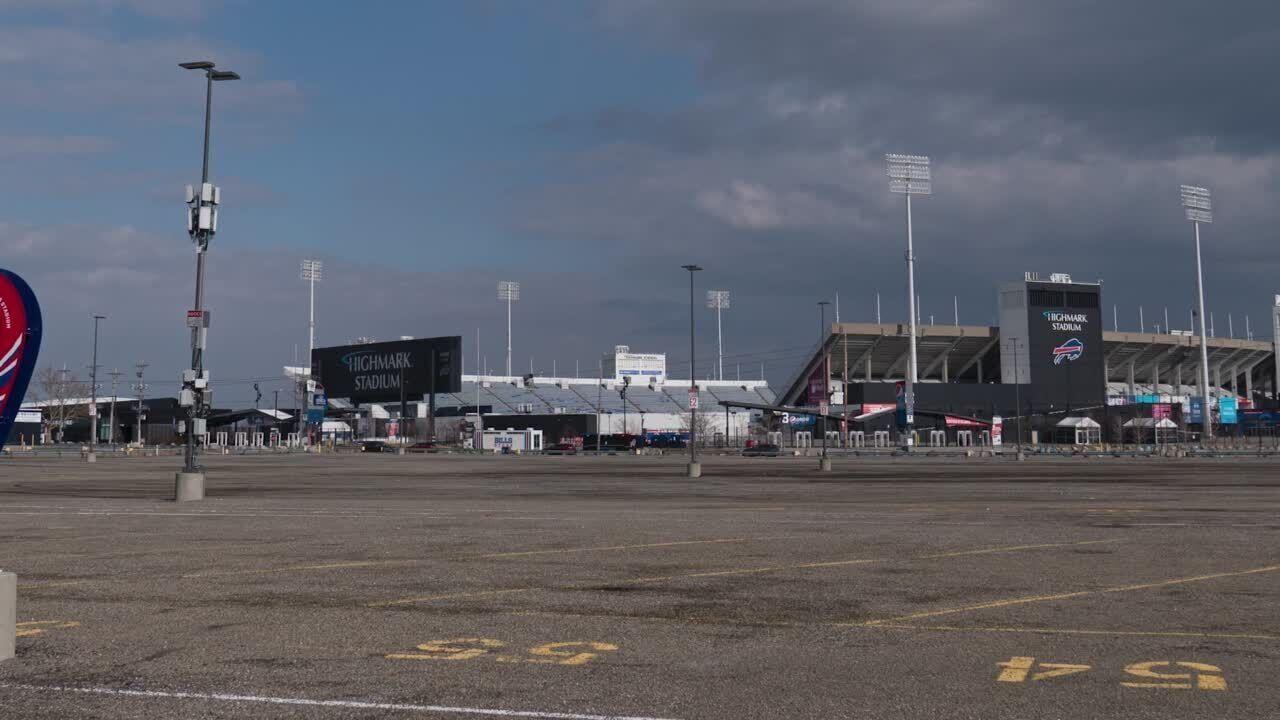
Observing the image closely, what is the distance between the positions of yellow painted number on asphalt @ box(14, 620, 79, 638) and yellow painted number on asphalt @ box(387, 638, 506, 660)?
10.4ft

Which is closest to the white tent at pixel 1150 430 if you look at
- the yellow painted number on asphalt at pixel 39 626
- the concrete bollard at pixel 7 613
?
the yellow painted number on asphalt at pixel 39 626

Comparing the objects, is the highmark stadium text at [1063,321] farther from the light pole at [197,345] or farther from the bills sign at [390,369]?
the light pole at [197,345]

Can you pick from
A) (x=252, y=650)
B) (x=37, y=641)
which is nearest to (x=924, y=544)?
(x=252, y=650)

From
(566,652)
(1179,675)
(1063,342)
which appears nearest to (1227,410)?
(1063,342)

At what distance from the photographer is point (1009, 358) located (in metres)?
131

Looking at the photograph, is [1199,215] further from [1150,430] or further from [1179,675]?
[1179,675]

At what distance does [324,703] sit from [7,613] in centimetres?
287

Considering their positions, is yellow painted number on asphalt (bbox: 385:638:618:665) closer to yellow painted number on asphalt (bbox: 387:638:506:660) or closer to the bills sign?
yellow painted number on asphalt (bbox: 387:638:506:660)

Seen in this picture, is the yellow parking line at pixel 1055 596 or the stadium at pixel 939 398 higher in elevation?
the stadium at pixel 939 398

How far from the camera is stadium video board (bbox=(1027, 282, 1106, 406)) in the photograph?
130 metres

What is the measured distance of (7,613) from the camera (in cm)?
816

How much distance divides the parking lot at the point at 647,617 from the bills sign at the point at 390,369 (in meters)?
92.1

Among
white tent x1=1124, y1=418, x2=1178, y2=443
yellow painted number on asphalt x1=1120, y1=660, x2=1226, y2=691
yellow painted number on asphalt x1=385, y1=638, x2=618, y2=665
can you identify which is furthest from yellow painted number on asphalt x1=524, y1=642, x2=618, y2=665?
white tent x1=1124, y1=418, x2=1178, y2=443

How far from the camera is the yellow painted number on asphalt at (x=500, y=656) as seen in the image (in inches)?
323
